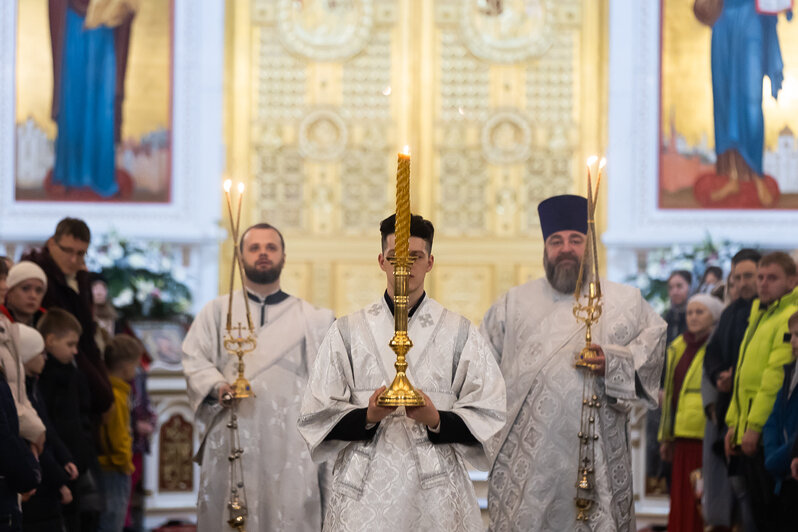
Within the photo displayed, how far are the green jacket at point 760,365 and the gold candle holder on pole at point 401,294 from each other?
2.70m

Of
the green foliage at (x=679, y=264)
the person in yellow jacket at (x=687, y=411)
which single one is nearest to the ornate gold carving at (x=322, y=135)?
the green foliage at (x=679, y=264)

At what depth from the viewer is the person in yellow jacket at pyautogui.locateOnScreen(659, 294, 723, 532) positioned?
692cm

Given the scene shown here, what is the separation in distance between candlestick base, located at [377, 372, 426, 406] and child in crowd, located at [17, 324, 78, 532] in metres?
1.97

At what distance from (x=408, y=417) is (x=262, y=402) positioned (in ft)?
7.22

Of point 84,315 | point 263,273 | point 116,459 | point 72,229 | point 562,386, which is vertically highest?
point 72,229

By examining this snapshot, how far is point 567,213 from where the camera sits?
562 cm

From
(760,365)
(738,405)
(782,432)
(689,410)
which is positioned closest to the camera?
(782,432)

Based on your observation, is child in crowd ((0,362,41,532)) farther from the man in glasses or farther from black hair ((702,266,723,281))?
black hair ((702,266,723,281))

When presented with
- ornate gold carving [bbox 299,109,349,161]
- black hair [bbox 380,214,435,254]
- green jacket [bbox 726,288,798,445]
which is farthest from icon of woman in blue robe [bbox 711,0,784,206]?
black hair [bbox 380,214,435,254]

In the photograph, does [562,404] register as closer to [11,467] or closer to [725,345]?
[725,345]

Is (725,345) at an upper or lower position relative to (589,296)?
lower

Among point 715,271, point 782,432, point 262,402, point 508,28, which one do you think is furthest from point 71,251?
point 508,28

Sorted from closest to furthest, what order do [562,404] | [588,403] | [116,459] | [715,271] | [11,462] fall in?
[11,462] → [588,403] → [562,404] → [116,459] → [715,271]

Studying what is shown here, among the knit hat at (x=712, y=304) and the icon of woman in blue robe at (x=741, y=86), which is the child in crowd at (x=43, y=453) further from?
the icon of woman in blue robe at (x=741, y=86)
